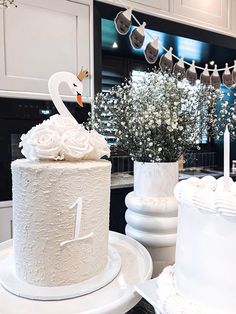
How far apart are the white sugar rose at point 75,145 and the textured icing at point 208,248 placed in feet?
0.84

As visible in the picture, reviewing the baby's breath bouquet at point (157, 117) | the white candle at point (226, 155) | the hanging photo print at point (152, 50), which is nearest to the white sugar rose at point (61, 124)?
the baby's breath bouquet at point (157, 117)

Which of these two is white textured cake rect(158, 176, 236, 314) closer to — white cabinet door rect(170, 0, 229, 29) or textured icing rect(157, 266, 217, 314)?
textured icing rect(157, 266, 217, 314)

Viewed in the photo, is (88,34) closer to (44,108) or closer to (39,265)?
(44,108)

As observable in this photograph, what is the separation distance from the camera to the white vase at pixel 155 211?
862 mm

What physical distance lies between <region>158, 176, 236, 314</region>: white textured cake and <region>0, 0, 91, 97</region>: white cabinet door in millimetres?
1522

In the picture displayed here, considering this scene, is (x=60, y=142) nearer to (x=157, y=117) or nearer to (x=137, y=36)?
(x=157, y=117)

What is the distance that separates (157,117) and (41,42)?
1.29m

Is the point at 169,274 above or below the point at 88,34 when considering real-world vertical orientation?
below

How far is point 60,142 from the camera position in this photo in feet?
2.14

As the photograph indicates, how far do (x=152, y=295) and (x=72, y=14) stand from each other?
1.87 meters

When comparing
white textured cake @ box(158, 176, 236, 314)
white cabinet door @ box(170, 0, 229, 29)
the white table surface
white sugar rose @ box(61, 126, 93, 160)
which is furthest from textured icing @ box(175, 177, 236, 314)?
white cabinet door @ box(170, 0, 229, 29)

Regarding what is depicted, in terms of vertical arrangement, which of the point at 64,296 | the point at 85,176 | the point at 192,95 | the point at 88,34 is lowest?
the point at 64,296

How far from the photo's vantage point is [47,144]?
644 mm

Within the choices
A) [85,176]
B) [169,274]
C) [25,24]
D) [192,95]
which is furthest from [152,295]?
[25,24]
